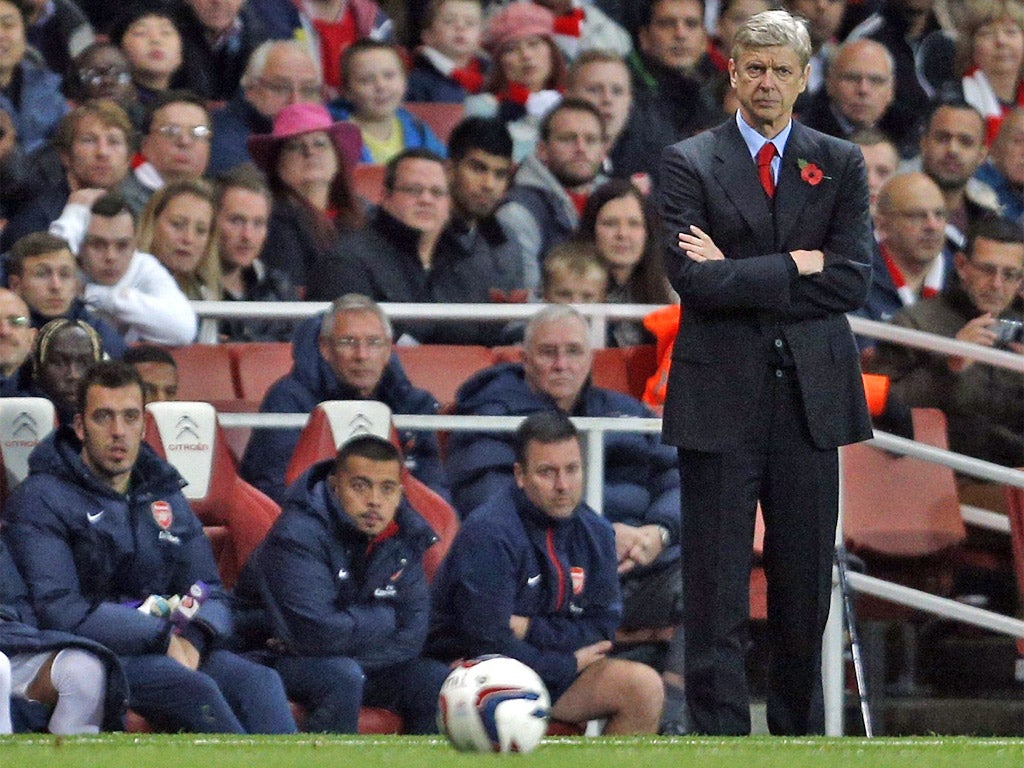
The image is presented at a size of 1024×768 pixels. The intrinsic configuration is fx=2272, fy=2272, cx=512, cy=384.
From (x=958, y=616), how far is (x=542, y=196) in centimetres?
343

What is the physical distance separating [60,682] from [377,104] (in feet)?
17.1

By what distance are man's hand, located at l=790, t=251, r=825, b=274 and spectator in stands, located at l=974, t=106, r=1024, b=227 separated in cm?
601

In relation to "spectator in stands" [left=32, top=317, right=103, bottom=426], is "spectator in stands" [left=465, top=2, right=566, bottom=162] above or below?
above

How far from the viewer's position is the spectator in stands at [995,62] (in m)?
12.8

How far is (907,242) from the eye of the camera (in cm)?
1059

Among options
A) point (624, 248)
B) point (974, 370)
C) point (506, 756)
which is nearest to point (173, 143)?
point (624, 248)

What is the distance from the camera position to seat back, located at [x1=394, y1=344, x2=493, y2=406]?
9516mm

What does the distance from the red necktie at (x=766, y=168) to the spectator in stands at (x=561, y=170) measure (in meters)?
4.57

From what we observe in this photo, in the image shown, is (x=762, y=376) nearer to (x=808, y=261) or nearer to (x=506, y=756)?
(x=808, y=261)

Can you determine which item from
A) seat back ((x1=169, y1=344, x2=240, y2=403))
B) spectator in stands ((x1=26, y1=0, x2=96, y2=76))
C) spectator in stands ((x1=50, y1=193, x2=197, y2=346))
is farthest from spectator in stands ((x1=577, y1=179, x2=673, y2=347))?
spectator in stands ((x1=26, y1=0, x2=96, y2=76))

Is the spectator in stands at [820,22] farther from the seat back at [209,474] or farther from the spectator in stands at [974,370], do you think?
the seat back at [209,474]

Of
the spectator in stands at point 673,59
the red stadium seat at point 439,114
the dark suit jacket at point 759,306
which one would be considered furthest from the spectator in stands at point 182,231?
the dark suit jacket at point 759,306

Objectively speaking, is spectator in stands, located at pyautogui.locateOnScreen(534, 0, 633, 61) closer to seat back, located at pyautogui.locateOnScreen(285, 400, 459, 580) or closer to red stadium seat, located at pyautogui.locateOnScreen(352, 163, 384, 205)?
red stadium seat, located at pyautogui.locateOnScreen(352, 163, 384, 205)

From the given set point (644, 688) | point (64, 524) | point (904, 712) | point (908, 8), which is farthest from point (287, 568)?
point (908, 8)
